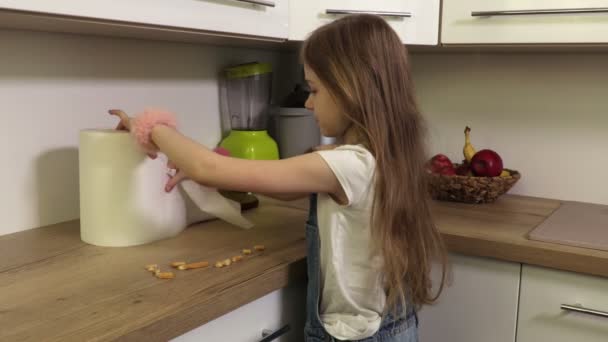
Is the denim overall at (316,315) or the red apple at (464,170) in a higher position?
the red apple at (464,170)

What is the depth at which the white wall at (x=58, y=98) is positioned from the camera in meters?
1.18

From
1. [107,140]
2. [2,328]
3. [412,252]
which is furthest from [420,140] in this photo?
[2,328]

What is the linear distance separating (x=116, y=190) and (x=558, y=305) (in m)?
0.83

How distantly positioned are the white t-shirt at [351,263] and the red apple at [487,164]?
24.3 inches

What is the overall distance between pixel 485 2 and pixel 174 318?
947mm

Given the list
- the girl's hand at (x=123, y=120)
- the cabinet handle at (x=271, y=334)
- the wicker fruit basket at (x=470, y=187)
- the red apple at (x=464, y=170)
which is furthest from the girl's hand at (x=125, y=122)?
the red apple at (x=464, y=170)

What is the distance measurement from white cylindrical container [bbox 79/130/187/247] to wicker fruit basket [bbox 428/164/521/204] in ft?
2.32

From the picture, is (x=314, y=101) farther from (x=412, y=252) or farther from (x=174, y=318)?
(x=174, y=318)

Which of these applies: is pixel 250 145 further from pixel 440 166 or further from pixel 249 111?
pixel 440 166

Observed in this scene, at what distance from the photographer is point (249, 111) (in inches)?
67.2

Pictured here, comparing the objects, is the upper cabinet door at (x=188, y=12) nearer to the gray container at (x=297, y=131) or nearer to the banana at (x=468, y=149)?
the gray container at (x=297, y=131)

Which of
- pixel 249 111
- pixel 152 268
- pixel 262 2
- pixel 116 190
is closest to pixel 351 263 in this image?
pixel 152 268

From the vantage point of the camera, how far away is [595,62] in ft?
5.13

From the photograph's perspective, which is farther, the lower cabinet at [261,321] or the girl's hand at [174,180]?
the girl's hand at [174,180]
